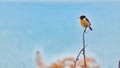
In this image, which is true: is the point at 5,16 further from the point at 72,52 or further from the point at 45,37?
the point at 72,52

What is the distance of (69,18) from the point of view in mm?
1585

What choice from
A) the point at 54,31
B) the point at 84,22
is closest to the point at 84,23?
the point at 84,22

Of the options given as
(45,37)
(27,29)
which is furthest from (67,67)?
(27,29)

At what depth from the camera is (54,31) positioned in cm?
158

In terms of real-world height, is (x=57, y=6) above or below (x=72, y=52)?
above

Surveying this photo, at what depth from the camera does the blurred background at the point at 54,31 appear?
1.55 meters

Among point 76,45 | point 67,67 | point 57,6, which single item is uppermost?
point 57,6

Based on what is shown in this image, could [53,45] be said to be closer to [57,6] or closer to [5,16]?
[57,6]

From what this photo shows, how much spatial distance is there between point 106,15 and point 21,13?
0.52 metres

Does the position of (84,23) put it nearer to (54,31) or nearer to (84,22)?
(84,22)

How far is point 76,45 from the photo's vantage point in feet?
5.10

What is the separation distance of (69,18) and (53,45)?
0.19 m

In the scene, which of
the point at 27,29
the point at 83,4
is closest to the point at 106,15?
the point at 83,4

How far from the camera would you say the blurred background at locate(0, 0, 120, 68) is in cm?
155
